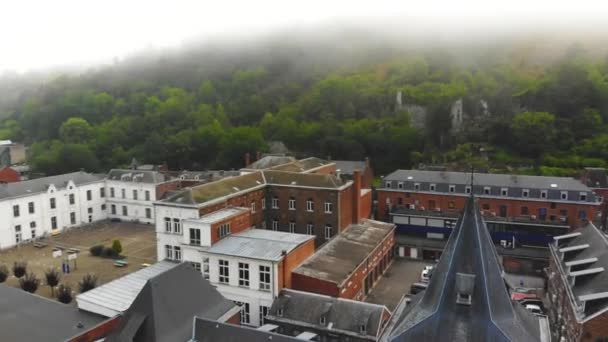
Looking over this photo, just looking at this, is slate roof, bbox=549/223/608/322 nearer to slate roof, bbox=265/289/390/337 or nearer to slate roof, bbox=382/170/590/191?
slate roof, bbox=382/170/590/191

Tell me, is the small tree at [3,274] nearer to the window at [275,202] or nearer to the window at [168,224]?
the window at [168,224]

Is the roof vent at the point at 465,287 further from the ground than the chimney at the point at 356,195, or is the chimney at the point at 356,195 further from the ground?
the roof vent at the point at 465,287

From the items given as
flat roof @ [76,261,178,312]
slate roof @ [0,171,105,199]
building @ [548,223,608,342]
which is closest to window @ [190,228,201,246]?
flat roof @ [76,261,178,312]

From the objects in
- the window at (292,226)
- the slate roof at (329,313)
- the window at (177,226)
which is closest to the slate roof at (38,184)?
the window at (177,226)

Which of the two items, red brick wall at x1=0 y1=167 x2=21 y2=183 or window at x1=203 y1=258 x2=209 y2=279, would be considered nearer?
window at x1=203 y1=258 x2=209 y2=279

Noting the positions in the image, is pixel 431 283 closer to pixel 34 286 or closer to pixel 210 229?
pixel 210 229

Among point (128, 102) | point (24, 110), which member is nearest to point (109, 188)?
point (128, 102)
